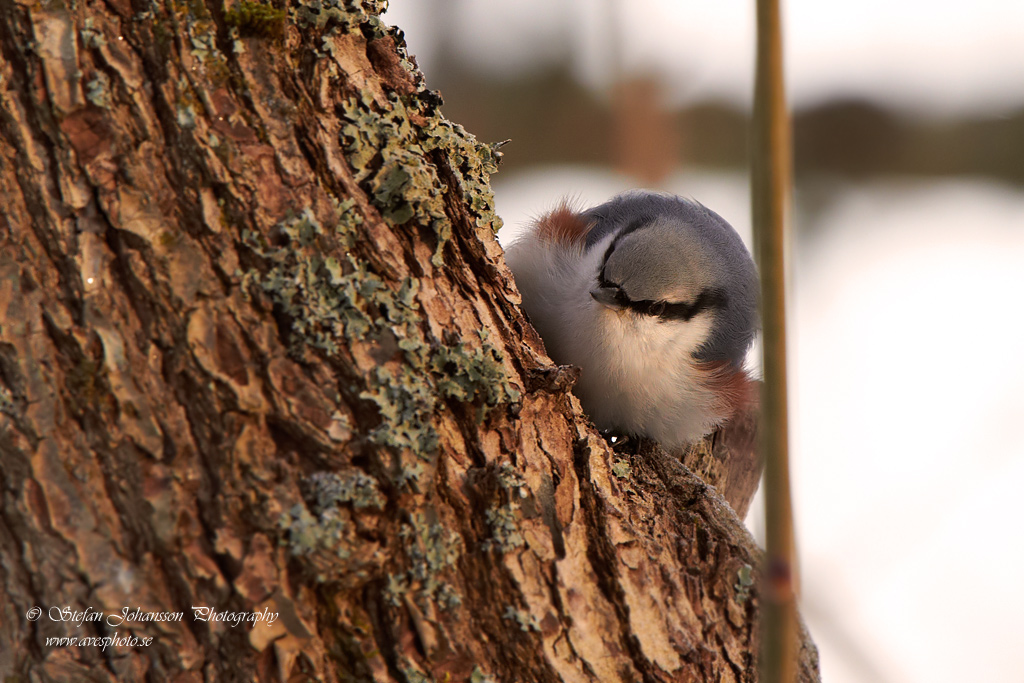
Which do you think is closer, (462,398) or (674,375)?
(462,398)

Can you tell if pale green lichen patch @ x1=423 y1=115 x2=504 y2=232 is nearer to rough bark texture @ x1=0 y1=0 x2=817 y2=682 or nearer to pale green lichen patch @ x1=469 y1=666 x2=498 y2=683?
rough bark texture @ x1=0 y1=0 x2=817 y2=682

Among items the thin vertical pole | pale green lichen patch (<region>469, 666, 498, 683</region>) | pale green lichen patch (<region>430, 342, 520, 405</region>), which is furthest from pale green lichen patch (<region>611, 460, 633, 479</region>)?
the thin vertical pole

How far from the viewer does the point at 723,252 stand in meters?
1.95

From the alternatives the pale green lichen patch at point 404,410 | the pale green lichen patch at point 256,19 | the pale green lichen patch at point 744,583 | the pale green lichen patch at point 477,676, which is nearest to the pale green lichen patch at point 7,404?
the pale green lichen patch at point 404,410

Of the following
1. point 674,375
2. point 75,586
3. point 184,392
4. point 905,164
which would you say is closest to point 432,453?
point 184,392

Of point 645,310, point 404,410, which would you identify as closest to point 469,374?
point 404,410

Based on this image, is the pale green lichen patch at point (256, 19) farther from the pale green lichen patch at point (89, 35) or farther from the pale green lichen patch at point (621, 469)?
the pale green lichen patch at point (621, 469)

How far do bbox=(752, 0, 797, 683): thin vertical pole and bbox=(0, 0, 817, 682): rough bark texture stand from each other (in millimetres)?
462

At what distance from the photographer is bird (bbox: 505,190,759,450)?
5.76 feet

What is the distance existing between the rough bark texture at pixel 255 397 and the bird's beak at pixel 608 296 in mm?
585

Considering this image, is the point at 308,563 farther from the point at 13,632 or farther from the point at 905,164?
the point at 905,164

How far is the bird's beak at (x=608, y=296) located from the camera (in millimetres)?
1729

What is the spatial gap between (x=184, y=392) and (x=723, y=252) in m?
1.33

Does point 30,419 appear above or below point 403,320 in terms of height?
below
